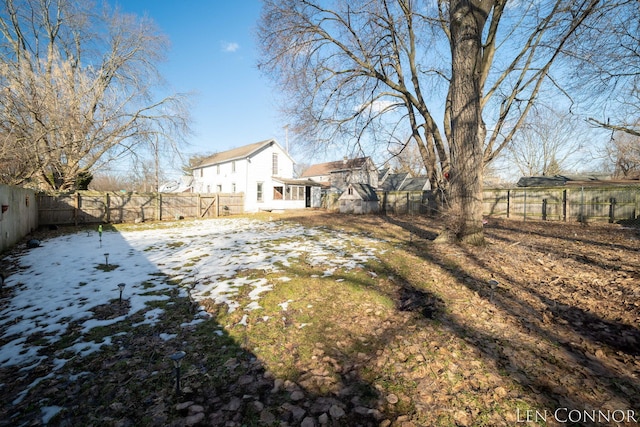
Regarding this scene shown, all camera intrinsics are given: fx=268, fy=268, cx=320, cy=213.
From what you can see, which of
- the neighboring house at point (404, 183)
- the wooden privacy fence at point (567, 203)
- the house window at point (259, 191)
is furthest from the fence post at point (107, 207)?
the neighboring house at point (404, 183)

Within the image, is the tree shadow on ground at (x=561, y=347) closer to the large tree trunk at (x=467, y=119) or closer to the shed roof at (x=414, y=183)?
the large tree trunk at (x=467, y=119)

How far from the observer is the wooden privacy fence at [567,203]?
43.9ft

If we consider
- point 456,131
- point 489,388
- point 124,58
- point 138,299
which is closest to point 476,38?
point 456,131

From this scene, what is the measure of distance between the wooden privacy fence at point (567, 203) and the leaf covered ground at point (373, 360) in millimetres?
12943

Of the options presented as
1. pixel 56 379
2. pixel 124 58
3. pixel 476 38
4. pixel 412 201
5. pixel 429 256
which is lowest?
pixel 56 379

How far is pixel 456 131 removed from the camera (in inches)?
270

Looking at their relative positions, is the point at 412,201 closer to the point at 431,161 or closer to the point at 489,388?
the point at 431,161

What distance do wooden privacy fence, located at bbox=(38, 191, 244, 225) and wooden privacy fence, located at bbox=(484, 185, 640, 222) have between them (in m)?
18.7

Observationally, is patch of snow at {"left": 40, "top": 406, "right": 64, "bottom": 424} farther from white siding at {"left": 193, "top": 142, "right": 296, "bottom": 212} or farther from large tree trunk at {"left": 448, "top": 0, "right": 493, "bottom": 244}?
white siding at {"left": 193, "top": 142, "right": 296, "bottom": 212}

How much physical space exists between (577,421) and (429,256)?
4.49 m

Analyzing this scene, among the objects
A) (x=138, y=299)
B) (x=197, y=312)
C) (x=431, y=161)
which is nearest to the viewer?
(x=197, y=312)

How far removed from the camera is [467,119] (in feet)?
21.9

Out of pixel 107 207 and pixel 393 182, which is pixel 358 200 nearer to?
pixel 107 207

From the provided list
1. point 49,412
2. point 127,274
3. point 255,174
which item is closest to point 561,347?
point 49,412
